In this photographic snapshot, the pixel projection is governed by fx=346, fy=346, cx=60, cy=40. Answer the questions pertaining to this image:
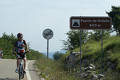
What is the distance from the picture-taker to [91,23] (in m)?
16.1

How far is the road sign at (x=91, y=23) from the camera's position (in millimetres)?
16016

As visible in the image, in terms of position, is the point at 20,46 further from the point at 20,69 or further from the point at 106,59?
A: the point at 106,59

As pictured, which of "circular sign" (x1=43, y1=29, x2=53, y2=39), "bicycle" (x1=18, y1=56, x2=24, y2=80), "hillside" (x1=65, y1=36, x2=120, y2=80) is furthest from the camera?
"circular sign" (x1=43, y1=29, x2=53, y2=39)

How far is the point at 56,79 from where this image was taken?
13250 millimetres

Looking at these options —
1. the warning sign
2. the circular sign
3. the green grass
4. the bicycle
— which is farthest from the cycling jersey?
the circular sign

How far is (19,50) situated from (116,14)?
1621 inches

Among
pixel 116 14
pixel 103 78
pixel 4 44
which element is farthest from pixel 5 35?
pixel 103 78

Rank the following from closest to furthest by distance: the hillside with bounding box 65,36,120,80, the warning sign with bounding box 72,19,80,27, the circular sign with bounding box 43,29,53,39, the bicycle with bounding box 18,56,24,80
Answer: the bicycle with bounding box 18,56,24,80 → the warning sign with bounding box 72,19,80,27 → the hillside with bounding box 65,36,120,80 → the circular sign with bounding box 43,29,53,39

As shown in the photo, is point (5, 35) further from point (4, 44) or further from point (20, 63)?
point (20, 63)

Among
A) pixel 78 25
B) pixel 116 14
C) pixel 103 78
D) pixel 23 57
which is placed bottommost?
pixel 103 78

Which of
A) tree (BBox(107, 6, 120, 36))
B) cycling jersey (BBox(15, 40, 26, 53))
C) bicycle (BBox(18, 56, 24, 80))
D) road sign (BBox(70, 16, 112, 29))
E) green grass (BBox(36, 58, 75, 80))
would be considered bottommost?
green grass (BBox(36, 58, 75, 80))

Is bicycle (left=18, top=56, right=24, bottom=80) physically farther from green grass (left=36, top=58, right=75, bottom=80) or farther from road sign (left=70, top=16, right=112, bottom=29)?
road sign (left=70, top=16, right=112, bottom=29)

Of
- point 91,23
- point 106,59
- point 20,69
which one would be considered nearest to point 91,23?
point 91,23

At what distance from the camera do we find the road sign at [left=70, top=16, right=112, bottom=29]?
16.0 m
